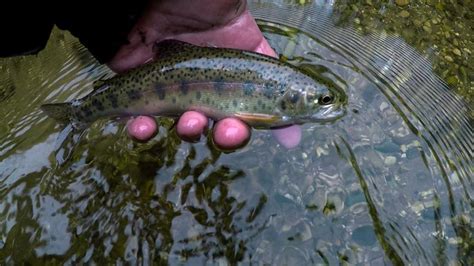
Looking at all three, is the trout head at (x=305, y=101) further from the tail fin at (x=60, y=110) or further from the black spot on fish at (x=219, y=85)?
the tail fin at (x=60, y=110)

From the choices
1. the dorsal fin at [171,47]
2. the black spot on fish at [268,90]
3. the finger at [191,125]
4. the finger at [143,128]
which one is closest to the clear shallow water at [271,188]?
the finger at [143,128]

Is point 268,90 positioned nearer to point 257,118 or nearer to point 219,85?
point 257,118

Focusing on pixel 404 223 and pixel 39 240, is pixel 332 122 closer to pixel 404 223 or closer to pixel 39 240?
pixel 404 223

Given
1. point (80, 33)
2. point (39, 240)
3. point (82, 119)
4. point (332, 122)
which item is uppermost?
point (80, 33)

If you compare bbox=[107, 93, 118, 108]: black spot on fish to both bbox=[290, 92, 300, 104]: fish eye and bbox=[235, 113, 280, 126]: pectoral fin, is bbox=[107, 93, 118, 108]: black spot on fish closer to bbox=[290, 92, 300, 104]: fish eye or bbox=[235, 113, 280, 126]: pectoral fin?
bbox=[235, 113, 280, 126]: pectoral fin

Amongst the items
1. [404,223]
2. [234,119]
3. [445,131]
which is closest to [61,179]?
[234,119]

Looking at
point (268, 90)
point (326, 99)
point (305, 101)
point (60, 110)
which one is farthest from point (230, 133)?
point (60, 110)
